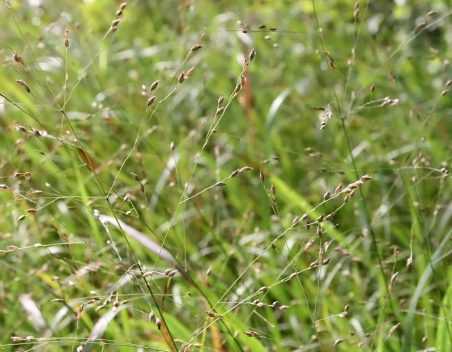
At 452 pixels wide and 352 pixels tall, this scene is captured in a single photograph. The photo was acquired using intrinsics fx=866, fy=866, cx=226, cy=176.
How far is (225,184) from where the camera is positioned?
1.46 meters

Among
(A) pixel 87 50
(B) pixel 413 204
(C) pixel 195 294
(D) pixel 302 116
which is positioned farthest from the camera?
(A) pixel 87 50

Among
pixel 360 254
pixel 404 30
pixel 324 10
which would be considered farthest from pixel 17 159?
pixel 404 30

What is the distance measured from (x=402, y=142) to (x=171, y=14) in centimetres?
141

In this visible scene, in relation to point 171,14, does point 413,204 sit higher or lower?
lower

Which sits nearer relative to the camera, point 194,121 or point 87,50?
point 194,121

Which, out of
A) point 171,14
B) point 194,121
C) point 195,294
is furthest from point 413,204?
point 171,14

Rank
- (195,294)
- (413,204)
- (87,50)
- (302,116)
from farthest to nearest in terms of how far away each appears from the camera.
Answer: (87,50)
(302,116)
(195,294)
(413,204)

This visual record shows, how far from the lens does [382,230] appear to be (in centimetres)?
252

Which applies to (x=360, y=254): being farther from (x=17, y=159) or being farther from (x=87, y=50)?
(x=87, y=50)

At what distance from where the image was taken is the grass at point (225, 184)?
1.60 m

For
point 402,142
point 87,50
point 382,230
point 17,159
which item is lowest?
point 382,230

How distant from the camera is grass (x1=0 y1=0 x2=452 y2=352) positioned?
1603 millimetres

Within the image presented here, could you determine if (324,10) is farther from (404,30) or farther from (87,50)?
(87,50)

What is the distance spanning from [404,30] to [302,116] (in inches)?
29.2
